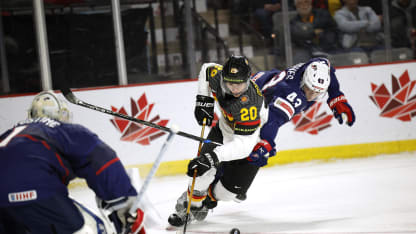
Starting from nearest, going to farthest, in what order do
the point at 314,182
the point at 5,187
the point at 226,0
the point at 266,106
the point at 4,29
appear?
the point at 5,187, the point at 266,106, the point at 314,182, the point at 4,29, the point at 226,0

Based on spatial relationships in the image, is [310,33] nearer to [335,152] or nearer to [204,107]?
[335,152]

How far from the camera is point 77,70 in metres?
5.18

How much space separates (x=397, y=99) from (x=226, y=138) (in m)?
2.51

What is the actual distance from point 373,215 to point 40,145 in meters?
2.36

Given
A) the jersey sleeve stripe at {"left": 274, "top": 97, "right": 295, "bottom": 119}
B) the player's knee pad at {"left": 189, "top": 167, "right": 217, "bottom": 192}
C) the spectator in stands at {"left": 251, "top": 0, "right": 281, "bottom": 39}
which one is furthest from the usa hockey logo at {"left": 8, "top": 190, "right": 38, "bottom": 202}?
the spectator in stands at {"left": 251, "top": 0, "right": 281, "bottom": 39}

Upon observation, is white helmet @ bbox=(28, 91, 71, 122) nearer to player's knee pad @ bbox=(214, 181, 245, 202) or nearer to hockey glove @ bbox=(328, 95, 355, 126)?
player's knee pad @ bbox=(214, 181, 245, 202)

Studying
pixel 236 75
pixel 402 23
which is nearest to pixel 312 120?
pixel 402 23

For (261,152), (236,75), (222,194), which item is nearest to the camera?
(236,75)

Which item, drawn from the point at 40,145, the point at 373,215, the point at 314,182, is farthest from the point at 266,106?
the point at 40,145

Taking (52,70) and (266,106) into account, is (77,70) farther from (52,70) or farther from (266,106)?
(266,106)

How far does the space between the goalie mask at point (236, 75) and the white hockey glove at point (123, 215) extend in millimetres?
1196

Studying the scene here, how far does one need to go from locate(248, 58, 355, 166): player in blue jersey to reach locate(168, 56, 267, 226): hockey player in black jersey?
102 mm

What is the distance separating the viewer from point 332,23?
5453 millimetres

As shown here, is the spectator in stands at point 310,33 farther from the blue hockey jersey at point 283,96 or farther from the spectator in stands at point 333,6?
the blue hockey jersey at point 283,96
